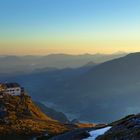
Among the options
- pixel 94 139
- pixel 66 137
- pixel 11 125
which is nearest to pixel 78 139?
pixel 94 139

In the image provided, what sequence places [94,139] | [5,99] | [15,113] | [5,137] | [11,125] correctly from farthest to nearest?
[5,99], [15,113], [11,125], [5,137], [94,139]

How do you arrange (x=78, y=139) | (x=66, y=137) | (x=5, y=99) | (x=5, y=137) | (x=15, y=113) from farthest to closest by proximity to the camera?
(x=5, y=99) → (x=15, y=113) → (x=5, y=137) → (x=66, y=137) → (x=78, y=139)

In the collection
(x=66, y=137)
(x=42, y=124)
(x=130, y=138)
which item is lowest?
(x=42, y=124)

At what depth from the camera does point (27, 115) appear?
178000 millimetres

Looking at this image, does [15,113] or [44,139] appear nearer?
[44,139]

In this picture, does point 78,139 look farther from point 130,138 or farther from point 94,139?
point 130,138

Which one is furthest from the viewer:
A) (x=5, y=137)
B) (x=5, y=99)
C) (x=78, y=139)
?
(x=5, y=99)

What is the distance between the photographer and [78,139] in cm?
5800

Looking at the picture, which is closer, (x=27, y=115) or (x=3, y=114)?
(x=3, y=114)

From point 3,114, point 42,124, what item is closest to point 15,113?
point 3,114

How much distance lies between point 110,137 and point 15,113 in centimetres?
12761

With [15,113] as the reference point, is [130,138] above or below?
above

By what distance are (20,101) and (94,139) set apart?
141146mm

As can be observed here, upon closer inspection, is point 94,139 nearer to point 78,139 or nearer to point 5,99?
point 78,139
